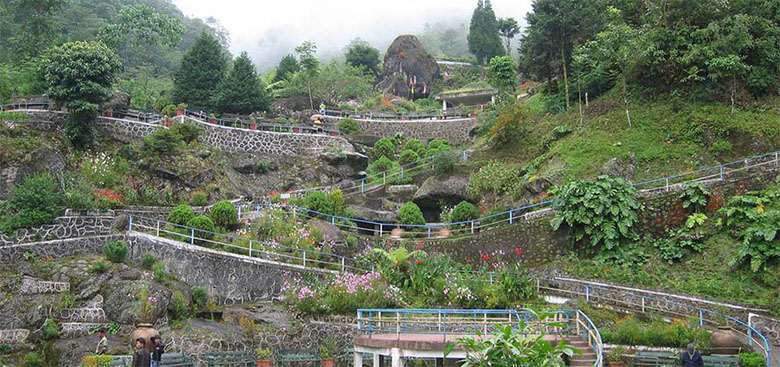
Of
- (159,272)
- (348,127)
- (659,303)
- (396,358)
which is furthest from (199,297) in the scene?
(348,127)

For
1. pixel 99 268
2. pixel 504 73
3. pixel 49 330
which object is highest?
pixel 504 73

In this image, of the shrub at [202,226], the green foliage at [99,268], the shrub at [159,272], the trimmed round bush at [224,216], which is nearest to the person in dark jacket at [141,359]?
the shrub at [159,272]

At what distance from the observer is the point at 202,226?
85.3 feet

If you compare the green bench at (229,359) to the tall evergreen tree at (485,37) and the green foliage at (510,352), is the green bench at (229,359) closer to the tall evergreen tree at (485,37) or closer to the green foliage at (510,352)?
the green foliage at (510,352)

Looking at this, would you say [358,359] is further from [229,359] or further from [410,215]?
[410,215]

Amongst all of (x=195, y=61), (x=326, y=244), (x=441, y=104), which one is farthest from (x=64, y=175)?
(x=441, y=104)

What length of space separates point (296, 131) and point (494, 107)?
11509 millimetres

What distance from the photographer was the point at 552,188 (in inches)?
1107

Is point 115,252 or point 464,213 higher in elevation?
point 464,213

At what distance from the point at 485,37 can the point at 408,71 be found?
11.6 m

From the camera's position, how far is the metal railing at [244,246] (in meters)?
25.4

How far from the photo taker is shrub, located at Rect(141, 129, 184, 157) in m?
31.9

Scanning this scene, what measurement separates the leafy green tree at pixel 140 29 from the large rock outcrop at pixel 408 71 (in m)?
16.0

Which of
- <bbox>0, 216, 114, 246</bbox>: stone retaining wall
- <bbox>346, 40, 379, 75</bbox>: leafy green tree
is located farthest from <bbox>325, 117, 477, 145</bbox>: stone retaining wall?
<bbox>0, 216, 114, 246</bbox>: stone retaining wall
